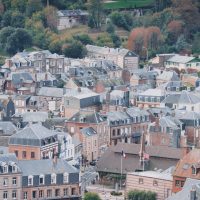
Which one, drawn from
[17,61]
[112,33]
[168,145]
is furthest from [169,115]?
[112,33]

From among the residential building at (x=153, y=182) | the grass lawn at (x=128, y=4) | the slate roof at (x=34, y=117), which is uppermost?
the grass lawn at (x=128, y=4)

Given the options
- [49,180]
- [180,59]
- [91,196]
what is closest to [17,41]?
[180,59]

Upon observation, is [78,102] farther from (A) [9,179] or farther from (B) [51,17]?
(B) [51,17]

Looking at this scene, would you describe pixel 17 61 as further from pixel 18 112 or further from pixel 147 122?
pixel 147 122

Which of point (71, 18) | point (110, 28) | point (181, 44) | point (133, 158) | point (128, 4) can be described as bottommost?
point (133, 158)

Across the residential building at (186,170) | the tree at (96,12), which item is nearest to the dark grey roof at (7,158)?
the residential building at (186,170)

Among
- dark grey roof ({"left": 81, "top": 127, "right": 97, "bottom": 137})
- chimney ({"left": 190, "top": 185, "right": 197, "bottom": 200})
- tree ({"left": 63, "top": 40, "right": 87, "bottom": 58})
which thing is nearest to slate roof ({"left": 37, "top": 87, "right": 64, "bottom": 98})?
dark grey roof ({"left": 81, "top": 127, "right": 97, "bottom": 137})

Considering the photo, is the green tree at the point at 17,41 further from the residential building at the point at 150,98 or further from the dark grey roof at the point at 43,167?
the dark grey roof at the point at 43,167
